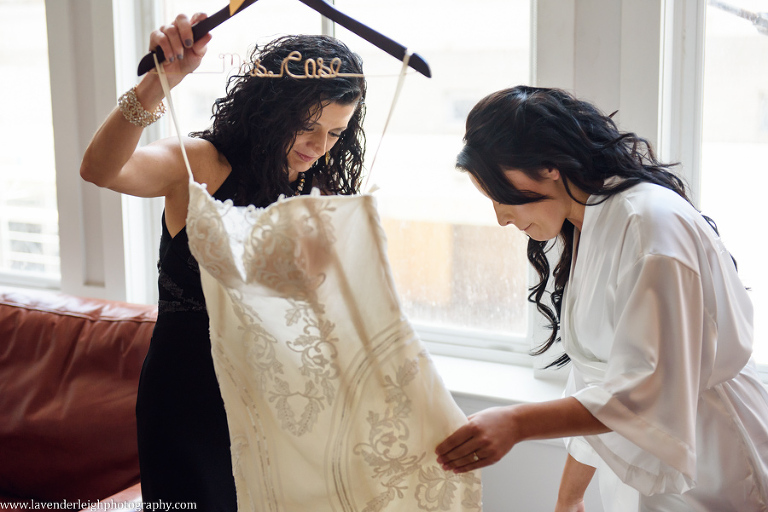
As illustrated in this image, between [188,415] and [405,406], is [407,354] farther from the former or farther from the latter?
[188,415]

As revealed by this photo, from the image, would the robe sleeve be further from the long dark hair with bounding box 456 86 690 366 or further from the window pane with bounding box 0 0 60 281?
the window pane with bounding box 0 0 60 281

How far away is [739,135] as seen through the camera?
182 cm

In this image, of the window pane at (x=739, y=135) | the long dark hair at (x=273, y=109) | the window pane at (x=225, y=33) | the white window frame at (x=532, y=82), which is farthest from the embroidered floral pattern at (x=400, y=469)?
the window pane at (x=225, y=33)

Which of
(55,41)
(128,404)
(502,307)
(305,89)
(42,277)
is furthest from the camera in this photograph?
(42,277)

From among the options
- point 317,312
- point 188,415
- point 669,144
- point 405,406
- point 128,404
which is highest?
point 669,144

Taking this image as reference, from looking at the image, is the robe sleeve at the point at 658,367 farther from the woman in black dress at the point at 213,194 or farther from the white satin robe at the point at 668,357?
the woman in black dress at the point at 213,194

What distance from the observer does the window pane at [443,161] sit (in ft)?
6.79

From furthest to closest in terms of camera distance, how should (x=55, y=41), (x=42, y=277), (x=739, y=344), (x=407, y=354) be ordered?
(x=42, y=277)
(x=55, y=41)
(x=739, y=344)
(x=407, y=354)

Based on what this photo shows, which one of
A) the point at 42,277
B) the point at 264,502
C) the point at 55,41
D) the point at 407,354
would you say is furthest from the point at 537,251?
the point at 42,277

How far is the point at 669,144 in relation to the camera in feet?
6.07

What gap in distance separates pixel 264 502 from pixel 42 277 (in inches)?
90.4

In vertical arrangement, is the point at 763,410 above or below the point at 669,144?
below

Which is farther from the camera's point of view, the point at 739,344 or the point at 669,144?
the point at 669,144
